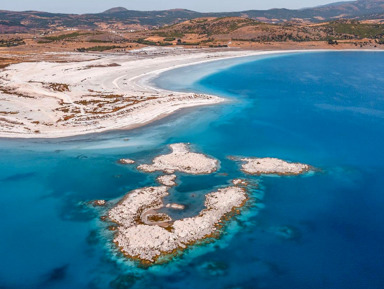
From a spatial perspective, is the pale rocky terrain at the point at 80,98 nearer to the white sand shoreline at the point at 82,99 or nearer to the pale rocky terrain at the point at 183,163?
the white sand shoreline at the point at 82,99

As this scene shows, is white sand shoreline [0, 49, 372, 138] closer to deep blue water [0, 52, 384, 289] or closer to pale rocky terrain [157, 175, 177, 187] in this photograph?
deep blue water [0, 52, 384, 289]

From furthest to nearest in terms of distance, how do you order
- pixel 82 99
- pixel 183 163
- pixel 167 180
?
pixel 82 99 < pixel 183 163 < pixel 167 180

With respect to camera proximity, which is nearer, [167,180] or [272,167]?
[167,180]

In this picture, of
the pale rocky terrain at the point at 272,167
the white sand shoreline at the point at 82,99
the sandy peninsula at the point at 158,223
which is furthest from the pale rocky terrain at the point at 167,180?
the white sand shoreline at the point at 82,99

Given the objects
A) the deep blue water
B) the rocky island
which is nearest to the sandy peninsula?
the deep blue water

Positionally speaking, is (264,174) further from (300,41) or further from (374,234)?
(300,41)

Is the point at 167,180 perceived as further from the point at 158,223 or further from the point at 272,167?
the point at 272,167

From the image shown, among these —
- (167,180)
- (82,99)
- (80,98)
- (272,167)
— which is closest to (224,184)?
(167,180)
